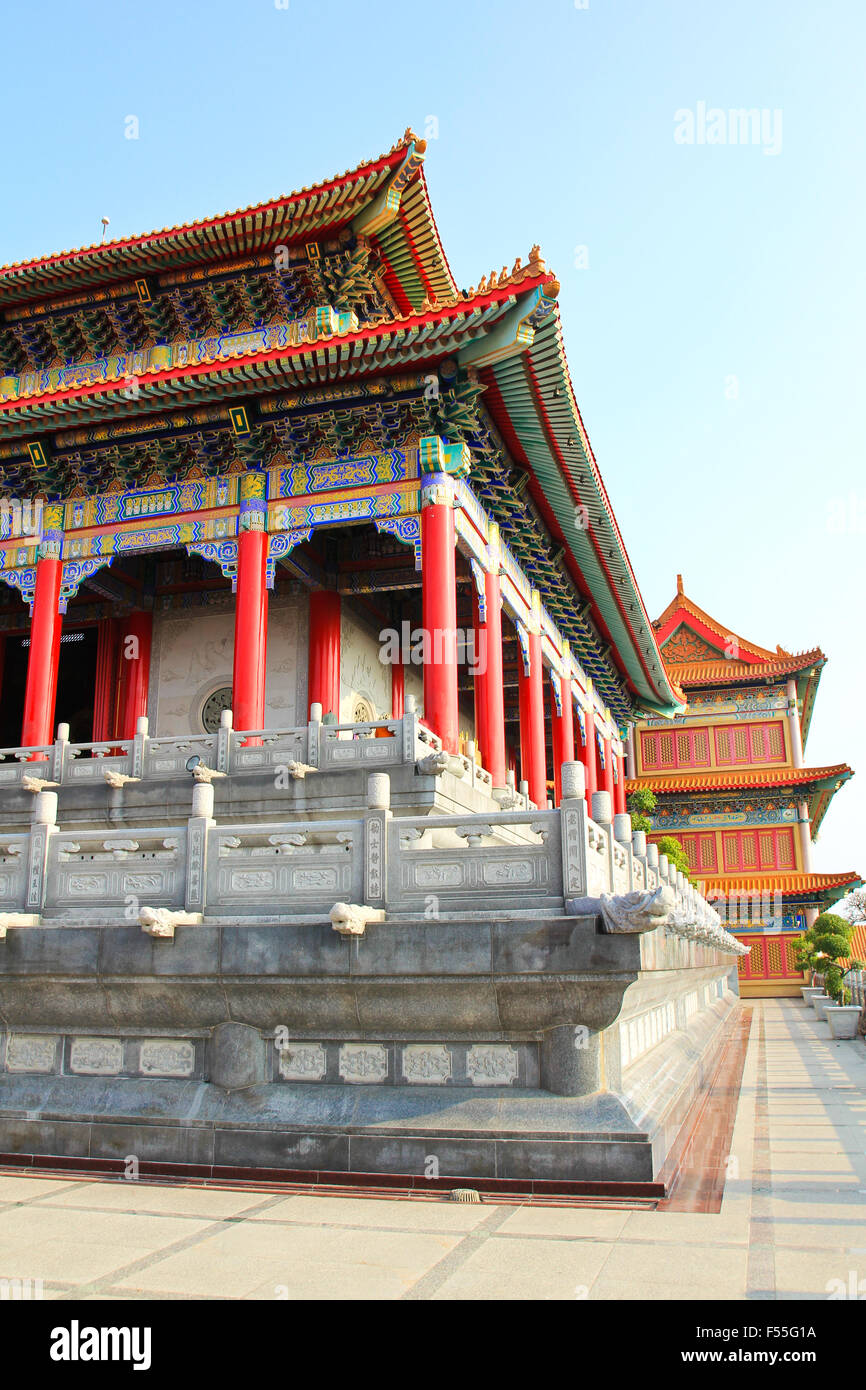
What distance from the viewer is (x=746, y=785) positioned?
122 feet

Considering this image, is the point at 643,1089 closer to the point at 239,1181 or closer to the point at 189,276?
the point at 239,1181

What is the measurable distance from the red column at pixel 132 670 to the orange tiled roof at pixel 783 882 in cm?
2177

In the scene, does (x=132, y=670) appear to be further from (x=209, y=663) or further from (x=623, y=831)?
(x=623, y=831)

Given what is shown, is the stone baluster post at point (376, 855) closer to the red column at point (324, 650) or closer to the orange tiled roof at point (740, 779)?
the red column at point (324, 650)

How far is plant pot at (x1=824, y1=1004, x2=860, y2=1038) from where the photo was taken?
20.3 meters

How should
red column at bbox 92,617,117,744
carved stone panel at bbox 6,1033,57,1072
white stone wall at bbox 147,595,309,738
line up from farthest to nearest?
red column at bbox 92,617,117,744
white stone wall at bbox 147,595,309,738
carved stone panel at bbox 6,1033,57,1072

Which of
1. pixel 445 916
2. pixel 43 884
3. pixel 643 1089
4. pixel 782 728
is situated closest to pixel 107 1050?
pixel 43 884

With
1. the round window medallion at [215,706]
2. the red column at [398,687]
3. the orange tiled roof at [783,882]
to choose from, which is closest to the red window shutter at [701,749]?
the orange tiled roof at [783,882]

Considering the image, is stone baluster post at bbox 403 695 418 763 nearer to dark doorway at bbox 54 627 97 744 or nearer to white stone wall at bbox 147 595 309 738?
white stone wall at bbox 147 595 309 738

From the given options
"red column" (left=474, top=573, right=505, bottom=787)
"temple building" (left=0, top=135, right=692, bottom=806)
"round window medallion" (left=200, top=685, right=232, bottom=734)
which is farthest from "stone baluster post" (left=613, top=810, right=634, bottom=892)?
"round window medallion" (left=200, top=685, right=232, bottom=734)

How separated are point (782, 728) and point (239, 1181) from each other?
34511 millimetres

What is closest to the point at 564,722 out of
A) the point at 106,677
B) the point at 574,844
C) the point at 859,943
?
the point at 106,677

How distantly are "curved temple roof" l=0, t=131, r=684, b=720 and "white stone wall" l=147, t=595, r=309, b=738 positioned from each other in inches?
170

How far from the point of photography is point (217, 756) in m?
13.1
